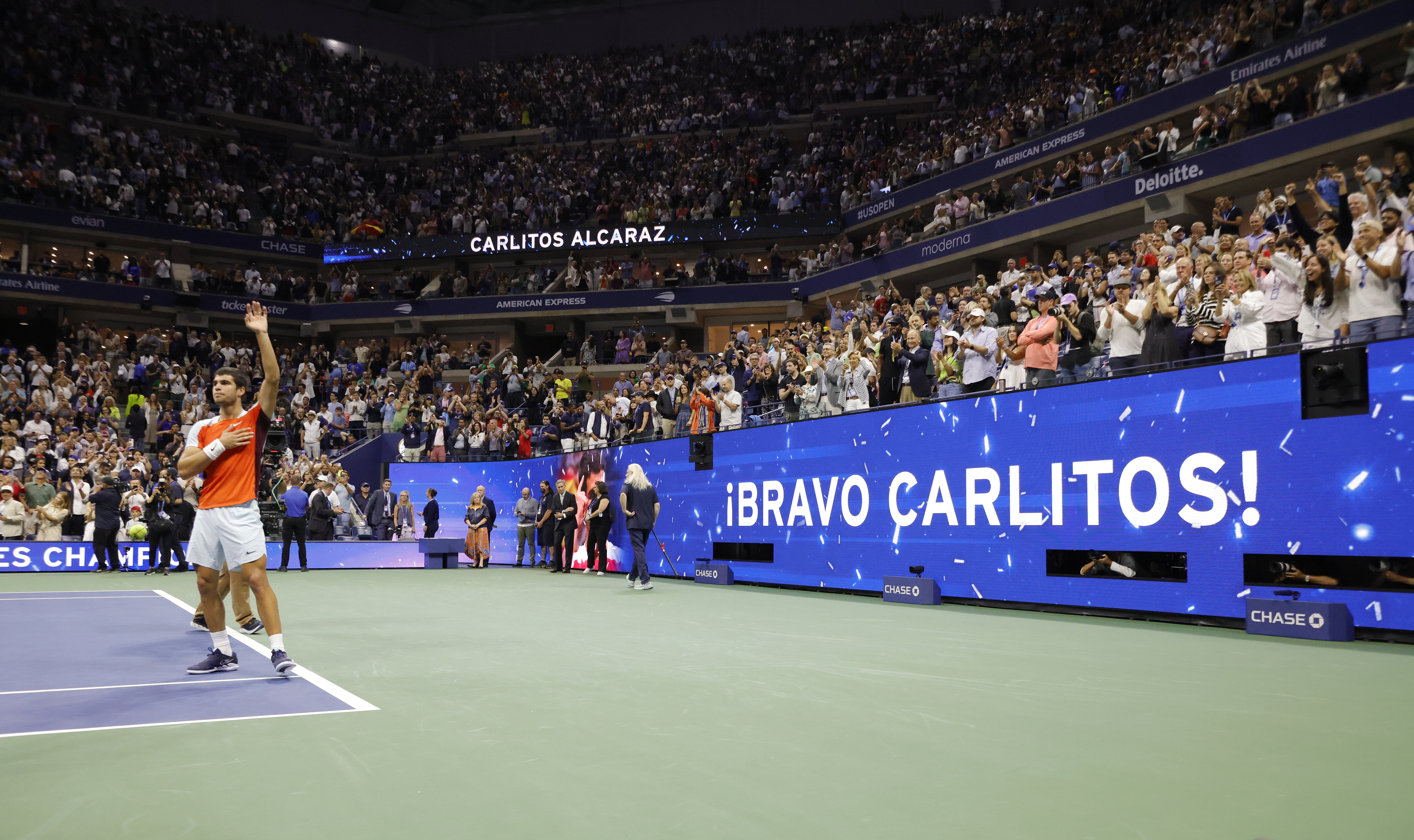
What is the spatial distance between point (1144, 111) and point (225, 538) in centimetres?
2521

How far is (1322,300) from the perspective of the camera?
9383 mm

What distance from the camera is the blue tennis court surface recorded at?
18.0ft

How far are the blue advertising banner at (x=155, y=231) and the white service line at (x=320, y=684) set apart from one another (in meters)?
34.1

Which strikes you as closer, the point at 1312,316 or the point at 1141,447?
the point at 1312,316

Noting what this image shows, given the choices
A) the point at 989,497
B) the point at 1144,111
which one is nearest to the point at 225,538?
the point at 989,497

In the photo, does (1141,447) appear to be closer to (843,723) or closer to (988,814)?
(843,723)

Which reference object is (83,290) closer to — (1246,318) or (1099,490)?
(1099,490)

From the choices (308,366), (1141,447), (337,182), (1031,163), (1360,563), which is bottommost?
(1360,563)

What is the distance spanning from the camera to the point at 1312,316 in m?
9.46

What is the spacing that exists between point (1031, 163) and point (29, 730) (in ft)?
92.1

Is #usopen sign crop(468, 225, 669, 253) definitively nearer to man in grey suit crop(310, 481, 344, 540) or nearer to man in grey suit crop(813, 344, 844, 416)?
man in grey suit crop(310, 481, 344, 540)

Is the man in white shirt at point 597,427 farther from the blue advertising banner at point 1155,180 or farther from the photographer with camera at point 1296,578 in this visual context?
the photographer with camera at point 1296,578

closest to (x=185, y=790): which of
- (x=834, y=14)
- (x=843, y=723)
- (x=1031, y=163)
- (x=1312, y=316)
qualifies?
(x=843, y=723)

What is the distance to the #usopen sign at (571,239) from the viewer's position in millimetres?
37625
